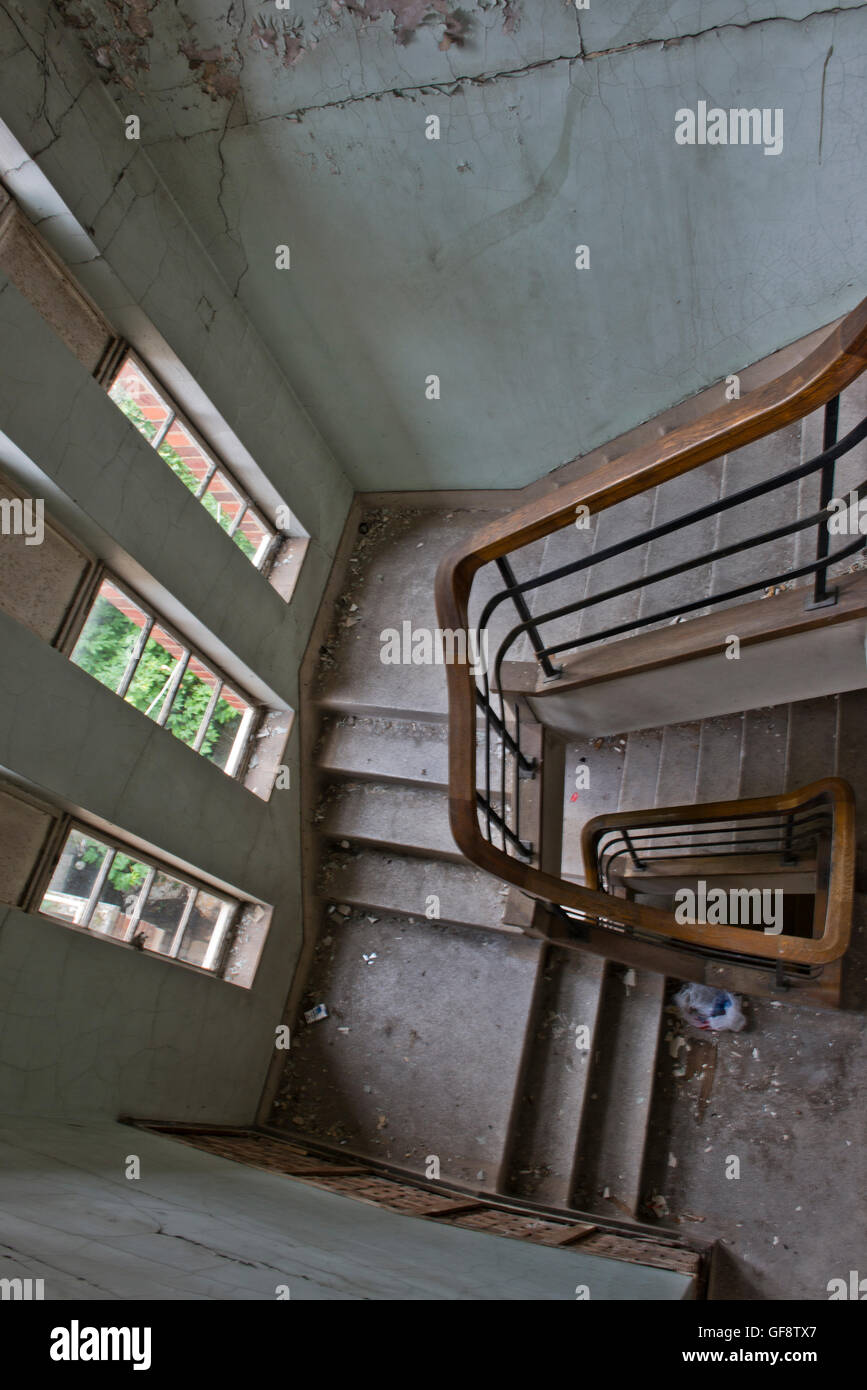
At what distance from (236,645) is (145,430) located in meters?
1.15

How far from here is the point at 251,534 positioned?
5.13m

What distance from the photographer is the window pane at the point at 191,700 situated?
4.45 m

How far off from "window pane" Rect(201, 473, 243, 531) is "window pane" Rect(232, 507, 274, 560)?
99 millimetres

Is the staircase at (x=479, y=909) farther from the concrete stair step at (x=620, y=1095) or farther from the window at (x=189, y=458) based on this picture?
the window at (x=189, y=458)

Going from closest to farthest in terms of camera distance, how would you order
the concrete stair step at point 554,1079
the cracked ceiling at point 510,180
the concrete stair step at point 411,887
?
the cracked ceiling at point 510,180 → the concrete stair step at point 554,1079 → the concrete stair step at point 411,887

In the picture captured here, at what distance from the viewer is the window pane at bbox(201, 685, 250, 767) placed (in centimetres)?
475

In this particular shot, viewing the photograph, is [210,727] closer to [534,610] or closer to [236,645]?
[236,645]

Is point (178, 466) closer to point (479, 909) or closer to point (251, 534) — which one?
point (251, 534)

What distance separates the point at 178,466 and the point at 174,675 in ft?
3.57

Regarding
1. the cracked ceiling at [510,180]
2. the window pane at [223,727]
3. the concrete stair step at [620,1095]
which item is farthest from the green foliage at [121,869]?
the cracked ceiling at [510,180]

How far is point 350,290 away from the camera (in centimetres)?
455

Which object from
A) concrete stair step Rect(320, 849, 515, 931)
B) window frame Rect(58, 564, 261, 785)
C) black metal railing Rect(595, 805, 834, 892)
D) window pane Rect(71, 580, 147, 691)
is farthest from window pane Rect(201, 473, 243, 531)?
black metal railing Rect(595, 805, 834, 892)

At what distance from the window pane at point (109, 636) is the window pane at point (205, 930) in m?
1.34
